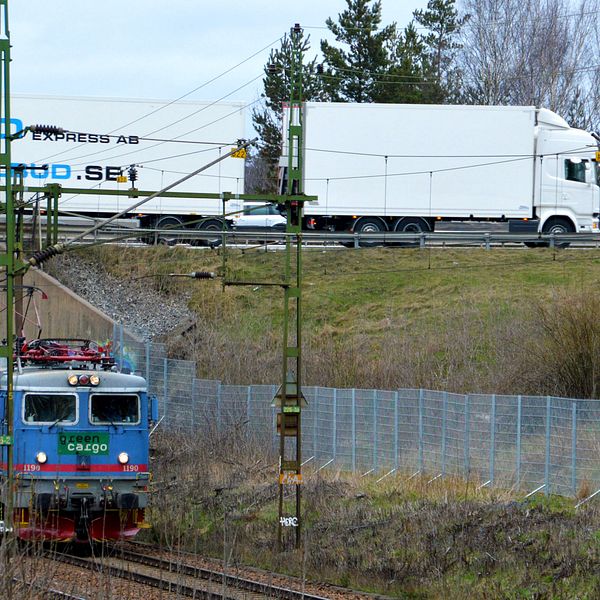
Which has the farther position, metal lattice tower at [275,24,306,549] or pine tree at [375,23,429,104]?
pine tree at [375,23,429,104]

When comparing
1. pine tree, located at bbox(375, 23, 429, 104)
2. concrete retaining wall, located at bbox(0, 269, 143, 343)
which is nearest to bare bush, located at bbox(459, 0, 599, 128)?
pine tree, located at bbox(375, 23, 429, 104)

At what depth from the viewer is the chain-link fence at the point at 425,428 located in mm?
19328

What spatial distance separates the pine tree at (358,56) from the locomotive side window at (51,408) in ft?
145

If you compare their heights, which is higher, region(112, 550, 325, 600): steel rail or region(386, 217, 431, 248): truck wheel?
region(386, 217, 431, 248): truck wheel

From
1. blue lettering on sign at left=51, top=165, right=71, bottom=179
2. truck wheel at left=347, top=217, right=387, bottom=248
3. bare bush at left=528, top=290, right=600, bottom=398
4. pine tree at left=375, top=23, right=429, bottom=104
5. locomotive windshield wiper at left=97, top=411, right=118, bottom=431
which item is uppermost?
pine tree at left=375, top=23, right=429, bottom=104

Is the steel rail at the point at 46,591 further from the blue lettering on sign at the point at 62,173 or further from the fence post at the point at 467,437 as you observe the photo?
the blue lettering on sign at the point at 62,173

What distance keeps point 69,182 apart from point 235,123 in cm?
679

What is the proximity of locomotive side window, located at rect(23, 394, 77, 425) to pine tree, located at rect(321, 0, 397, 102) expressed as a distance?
44.2 m

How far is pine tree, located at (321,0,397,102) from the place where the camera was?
195 feet

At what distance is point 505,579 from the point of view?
47.6 feet

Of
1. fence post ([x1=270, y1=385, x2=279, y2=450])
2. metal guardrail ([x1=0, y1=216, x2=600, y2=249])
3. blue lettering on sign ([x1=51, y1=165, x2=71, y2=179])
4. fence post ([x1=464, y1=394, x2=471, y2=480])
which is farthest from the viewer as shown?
blue lettering on sign ([x1=51, y1=165, x2=71, y2=179])

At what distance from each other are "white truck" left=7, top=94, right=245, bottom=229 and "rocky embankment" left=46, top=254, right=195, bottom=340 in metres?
2.87

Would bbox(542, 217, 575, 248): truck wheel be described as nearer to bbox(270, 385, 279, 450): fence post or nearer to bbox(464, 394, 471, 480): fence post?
bbox(270, 385, 279, 450): fence post

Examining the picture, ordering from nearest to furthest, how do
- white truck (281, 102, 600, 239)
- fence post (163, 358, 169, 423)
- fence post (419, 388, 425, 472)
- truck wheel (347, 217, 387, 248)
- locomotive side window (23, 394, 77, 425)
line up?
1. locomotive side window (23, 394, 77, 425)
2. fence post (419, 388, 425, 472)
3. fence post (163, 358, 169, 423)
4. white truck (281, 102, 600, 239)
5. truck wheel (347, 217, 387, 248)
